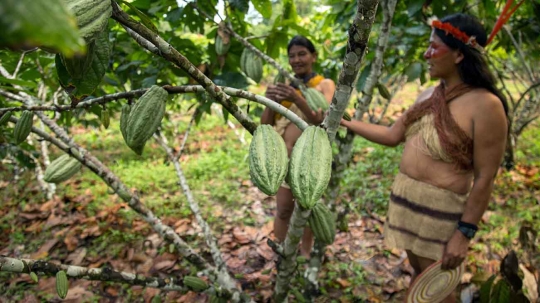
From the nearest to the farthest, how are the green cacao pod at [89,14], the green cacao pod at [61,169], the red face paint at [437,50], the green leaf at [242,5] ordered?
the green cacao pod at [89,14]
the green cacao pod at [61,169]
the red face paint at [437,50]
the green leaf at [242,5]

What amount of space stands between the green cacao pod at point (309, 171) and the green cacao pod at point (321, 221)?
1.21 ft

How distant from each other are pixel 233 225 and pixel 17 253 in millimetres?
1601

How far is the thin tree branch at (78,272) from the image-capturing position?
2.85 feet

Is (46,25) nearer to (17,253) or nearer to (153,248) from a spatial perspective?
(153,248)

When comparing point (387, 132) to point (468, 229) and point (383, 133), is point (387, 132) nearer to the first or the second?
point (383, 133)

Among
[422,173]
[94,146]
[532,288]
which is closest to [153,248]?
[422,173]

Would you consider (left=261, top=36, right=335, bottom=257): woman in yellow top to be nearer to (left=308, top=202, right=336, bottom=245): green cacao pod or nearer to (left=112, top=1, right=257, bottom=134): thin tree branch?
(left=308, top=202, right=336, bottom=245): green cacao pod

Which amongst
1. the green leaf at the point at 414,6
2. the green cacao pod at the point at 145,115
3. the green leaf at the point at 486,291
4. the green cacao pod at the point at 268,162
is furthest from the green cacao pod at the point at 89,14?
the green leaf at the point at 486,291

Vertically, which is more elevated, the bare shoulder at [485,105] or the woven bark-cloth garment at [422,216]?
the bare shoulder at [485,105]

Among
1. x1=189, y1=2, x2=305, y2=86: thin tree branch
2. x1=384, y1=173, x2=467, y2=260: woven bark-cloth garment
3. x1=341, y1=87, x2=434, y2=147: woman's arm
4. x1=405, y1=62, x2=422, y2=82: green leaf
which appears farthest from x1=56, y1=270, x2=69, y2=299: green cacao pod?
x1=405, y1=62, x2=422, y2=82: green leaf

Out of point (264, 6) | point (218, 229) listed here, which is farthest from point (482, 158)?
point (218, 229)

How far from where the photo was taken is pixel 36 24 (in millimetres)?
191

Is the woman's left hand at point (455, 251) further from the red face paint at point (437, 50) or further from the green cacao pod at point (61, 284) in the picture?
the green cacao pod at point (61, 284)

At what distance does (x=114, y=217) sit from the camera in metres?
2.83
